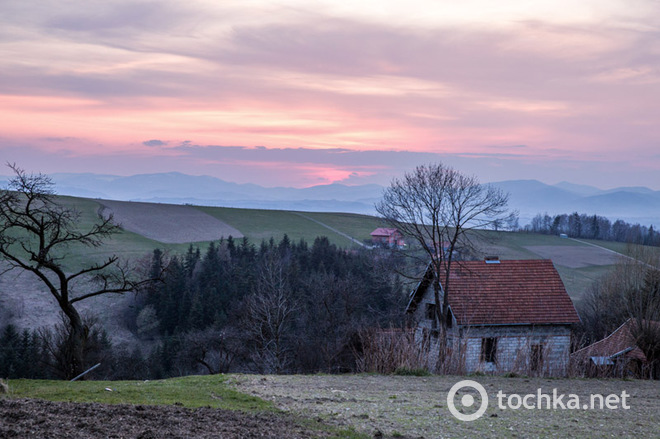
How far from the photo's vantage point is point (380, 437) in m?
9.11

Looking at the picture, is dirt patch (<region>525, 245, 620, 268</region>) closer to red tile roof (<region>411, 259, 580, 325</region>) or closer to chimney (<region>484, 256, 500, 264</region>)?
chimney (<region>484, 256, 500, 264</region>)

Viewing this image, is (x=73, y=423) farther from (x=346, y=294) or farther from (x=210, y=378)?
(x=346, y=294)

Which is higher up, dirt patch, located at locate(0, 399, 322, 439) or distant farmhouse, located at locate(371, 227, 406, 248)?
distant farmhouse, located at locate(371, 227, 406, 248)

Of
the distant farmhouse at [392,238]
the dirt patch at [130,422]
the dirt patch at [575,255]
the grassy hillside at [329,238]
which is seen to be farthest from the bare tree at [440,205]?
the dirt patch at [575,255]

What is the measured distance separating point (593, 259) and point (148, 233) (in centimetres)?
6697

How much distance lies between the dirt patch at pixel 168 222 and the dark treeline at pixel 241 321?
1118cm

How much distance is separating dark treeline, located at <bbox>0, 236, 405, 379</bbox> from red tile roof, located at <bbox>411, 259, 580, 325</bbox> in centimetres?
500

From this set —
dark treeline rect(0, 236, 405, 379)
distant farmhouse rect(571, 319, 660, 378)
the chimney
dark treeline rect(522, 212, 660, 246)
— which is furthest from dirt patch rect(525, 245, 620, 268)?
distant farmhouse rect(571, 319, 660, 378)

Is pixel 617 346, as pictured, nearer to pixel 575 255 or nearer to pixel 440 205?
pixel 440 205

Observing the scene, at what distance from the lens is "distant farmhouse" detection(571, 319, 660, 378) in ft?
62.4

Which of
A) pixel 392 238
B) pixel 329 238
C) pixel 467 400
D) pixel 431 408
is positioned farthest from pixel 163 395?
pixel 329 238

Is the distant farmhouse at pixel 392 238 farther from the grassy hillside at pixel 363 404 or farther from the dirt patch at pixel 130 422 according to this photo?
the dirt patch at pixel 130 422

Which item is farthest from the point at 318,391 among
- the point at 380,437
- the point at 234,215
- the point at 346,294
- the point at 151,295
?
the point at 234,215

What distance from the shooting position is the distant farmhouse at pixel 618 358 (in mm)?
19031
